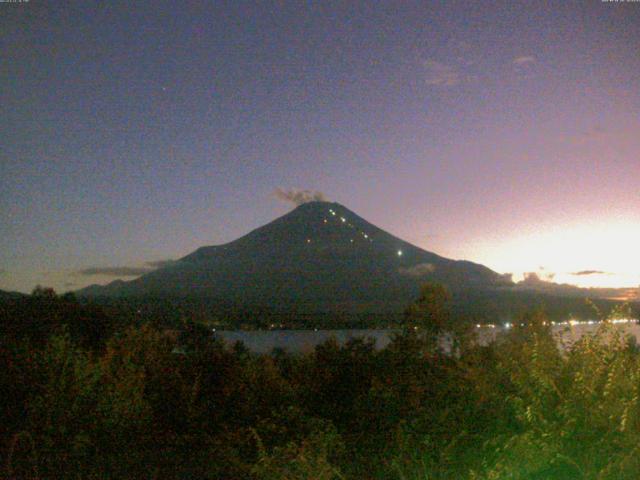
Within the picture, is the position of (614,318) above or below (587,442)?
above

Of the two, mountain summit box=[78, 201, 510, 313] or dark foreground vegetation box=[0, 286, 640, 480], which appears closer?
dark foreground vegetation box=[0, 286, 640, 480]

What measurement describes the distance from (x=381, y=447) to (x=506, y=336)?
361 cm

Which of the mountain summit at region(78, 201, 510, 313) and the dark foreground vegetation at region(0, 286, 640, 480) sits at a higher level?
the mountain summit at region(78, 201, 510, 313)

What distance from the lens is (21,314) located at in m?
18.8

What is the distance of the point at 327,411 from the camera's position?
8.40 meters

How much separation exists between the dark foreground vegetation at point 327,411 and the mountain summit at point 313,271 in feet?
121

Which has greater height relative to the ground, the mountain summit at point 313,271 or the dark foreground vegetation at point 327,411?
the mountain summit at point 313,271

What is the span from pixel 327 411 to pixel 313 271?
52.3 metres

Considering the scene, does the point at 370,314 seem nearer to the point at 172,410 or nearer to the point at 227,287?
the point at 227,287

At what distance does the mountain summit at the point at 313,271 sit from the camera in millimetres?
53719

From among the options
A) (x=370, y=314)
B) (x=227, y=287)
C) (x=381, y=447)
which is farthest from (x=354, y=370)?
(x=227, y=287)

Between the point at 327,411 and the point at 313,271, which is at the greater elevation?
the point at 313,271

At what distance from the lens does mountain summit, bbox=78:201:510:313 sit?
53.7 meters

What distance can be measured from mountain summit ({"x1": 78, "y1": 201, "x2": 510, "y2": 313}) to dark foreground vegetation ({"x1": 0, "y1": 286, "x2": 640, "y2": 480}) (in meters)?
36.7
